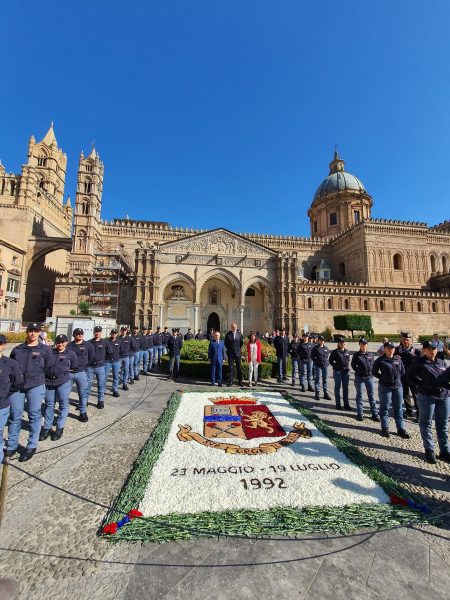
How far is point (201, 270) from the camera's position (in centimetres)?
3144

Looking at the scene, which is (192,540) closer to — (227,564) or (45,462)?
(227,564)

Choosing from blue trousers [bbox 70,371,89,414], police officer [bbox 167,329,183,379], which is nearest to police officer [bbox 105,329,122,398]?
blue trousers [bbox 70,371,89,414]

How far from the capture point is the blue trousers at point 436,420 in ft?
15.5

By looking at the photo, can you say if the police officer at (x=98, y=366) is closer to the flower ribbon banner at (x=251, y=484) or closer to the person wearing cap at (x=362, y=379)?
the flower ribbon banner at (x=251, y=484)

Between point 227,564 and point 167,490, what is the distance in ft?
4.48

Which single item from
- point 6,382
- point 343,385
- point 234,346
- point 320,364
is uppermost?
point 234,346

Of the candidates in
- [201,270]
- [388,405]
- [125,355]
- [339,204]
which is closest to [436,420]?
[388,405]

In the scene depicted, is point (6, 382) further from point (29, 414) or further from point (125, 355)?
point (125, 355)

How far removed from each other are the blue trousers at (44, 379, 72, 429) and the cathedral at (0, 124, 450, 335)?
23613 mm

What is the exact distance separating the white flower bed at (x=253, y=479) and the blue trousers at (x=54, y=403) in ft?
7.45

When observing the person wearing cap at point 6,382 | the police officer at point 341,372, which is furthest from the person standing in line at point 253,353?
the person wearing cap at point 6,382

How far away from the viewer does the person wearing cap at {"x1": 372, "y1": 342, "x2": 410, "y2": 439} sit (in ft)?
19.1

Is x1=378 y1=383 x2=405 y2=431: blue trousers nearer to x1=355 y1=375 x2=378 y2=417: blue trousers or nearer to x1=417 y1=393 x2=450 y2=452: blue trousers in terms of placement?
x1=355 y1=375 x2=378 y2=417: blue trousers

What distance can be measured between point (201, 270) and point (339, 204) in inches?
1257
